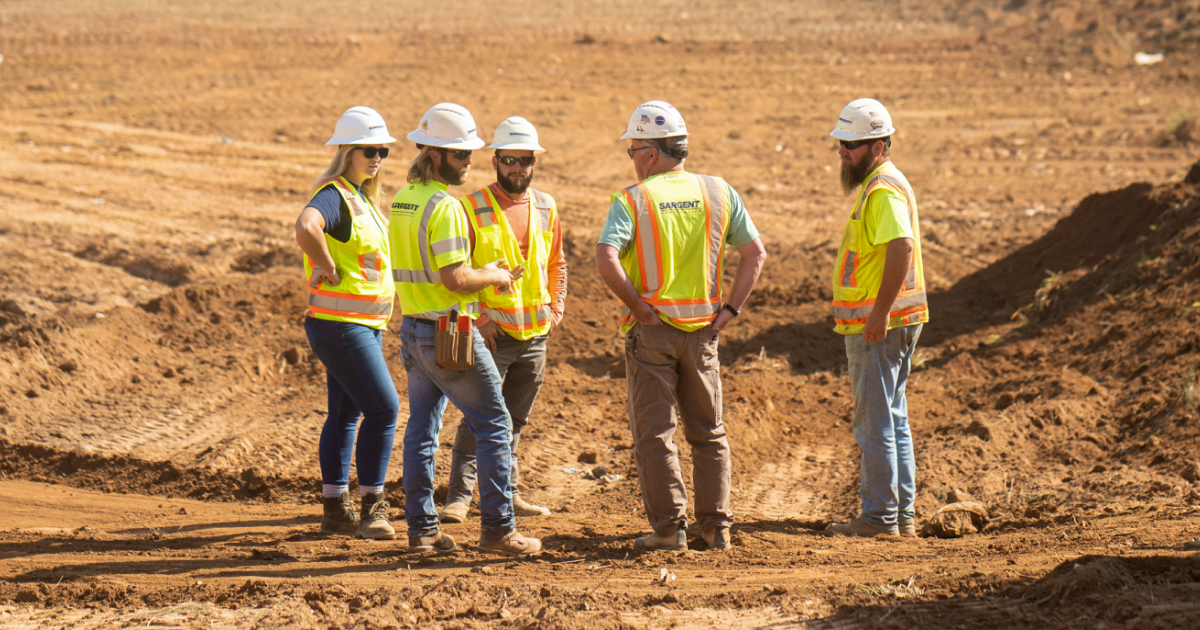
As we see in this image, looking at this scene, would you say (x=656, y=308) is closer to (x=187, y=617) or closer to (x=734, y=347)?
(x=187, y=617)

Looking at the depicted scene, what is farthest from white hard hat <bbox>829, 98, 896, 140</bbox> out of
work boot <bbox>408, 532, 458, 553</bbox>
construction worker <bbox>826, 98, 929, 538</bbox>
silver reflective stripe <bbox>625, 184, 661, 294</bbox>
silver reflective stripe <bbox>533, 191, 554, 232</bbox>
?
work boot <bbox>408, 532, 458, 553</bbox>

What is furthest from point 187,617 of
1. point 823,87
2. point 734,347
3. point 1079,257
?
point 823,87

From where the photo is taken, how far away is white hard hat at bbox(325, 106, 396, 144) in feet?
17.2

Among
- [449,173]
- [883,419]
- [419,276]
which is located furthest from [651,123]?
[883,419]

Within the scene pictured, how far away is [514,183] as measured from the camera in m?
5.38

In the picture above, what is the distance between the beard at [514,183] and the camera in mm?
5367

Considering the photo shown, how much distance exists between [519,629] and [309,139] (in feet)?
48.6

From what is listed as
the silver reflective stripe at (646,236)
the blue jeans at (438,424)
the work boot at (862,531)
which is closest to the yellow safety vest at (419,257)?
the blue jeans at (438,424)

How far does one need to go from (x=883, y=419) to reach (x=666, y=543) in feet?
4.60

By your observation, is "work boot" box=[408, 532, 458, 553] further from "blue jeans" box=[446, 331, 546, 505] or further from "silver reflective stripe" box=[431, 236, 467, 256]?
"silver reflective stripe" box=[431, 236, 467, 256]

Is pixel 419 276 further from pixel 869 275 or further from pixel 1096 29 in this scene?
pixel 1096 29

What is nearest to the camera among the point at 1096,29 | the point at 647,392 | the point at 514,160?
the point at 647,392

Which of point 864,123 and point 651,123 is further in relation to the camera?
point 864,123

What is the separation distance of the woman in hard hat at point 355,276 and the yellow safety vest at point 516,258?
1.70 feet
